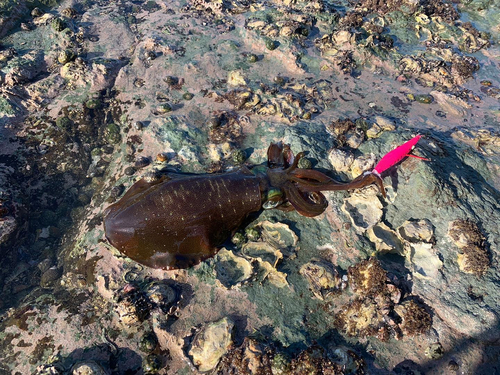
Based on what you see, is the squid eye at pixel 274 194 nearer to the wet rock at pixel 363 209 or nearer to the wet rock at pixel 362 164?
the wet rock at pixel 363 209

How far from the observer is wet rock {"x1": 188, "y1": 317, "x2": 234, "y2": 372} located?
5301 millimetres

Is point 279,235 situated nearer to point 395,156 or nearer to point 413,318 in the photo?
point 413,318

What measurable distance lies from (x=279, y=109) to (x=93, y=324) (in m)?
7.06

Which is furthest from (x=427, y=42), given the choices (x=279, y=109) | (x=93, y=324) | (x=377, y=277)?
(x=93, y=324)

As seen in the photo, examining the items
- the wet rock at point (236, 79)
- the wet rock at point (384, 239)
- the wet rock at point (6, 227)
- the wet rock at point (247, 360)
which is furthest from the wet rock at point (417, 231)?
the wet rock at point (6, 227)

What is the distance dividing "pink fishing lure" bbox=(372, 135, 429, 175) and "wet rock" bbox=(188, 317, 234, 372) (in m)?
4.77

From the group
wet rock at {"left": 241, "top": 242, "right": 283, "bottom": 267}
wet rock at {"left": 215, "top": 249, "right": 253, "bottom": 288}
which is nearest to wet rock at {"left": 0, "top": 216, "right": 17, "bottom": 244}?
wet rock at {"left": 215, "top": 249, "right": 253, "bottom": 288}

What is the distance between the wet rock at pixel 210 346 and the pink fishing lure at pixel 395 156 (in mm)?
4765

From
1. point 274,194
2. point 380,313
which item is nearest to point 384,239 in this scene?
point 380,313

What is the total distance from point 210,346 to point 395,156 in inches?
223

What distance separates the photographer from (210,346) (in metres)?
5.32

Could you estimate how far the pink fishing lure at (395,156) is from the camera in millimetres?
6746

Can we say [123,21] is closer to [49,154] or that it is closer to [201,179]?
[49,154]

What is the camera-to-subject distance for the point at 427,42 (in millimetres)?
11938
